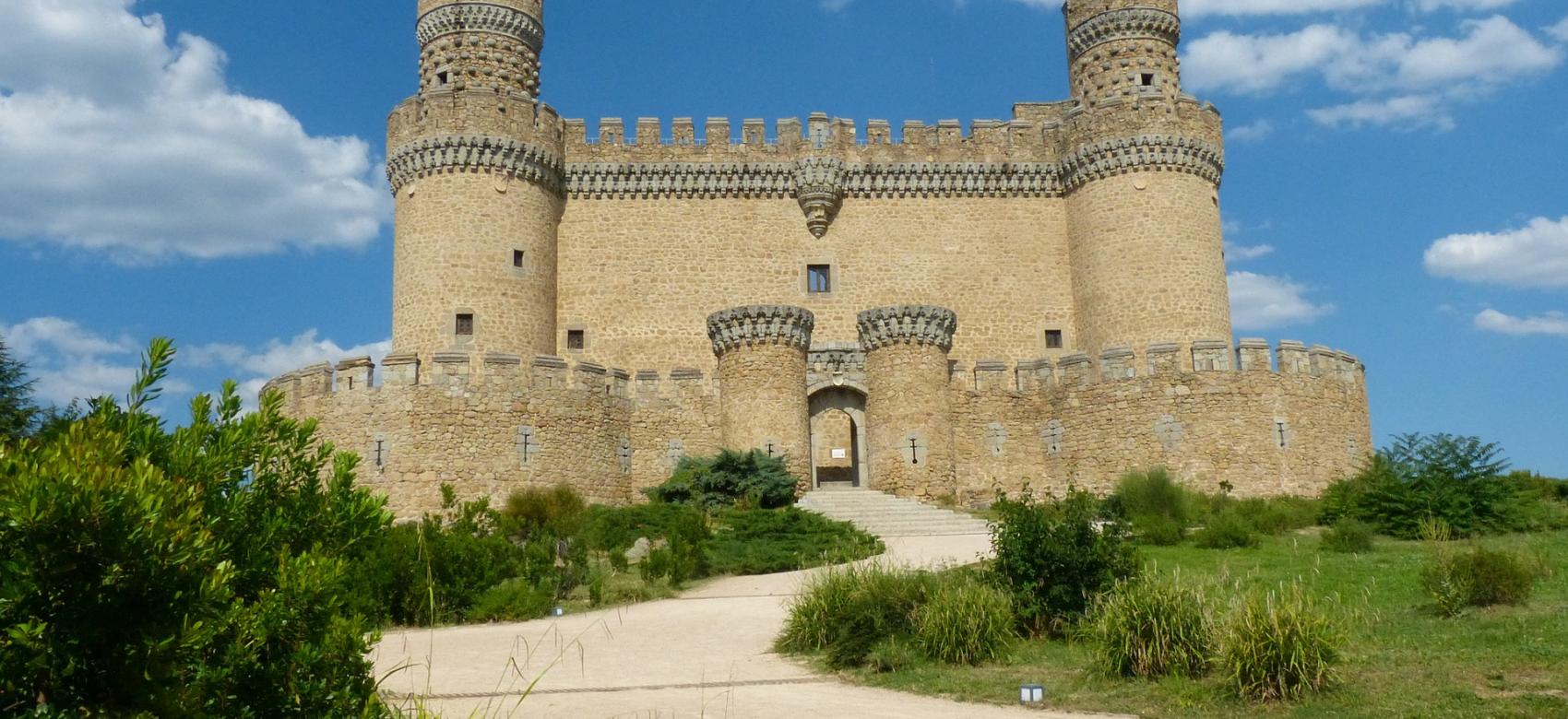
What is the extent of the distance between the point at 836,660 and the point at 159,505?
22.1 feet

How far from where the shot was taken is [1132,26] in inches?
1180

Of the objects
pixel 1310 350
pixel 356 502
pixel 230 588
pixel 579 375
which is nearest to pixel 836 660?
pixel 356 502

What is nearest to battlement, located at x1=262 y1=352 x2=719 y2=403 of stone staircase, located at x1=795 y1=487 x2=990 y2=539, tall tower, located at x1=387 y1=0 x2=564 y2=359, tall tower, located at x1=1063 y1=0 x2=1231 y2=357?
tall tower, located at x1=387 y1=0 x2=564 y2=359

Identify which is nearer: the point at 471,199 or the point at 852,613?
the point at 852,613

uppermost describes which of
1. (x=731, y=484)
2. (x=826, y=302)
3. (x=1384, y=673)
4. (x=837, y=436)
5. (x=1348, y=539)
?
(x=826, y=302)

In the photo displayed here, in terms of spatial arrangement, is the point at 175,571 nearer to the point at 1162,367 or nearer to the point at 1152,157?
the point at 1162,367

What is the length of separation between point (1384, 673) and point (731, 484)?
14.3m

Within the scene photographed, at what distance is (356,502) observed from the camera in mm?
5883

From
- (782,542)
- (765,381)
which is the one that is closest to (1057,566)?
(782,542)

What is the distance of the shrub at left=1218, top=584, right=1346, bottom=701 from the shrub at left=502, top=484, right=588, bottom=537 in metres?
12.2

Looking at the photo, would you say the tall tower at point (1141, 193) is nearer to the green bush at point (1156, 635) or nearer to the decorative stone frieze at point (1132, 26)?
the decorative stone frieze at point (1132, 26)

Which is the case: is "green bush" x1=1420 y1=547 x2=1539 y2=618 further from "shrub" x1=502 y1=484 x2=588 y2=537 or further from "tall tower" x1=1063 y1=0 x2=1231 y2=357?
"tall tower" x1=1063 y1=0 x2=1231 y2=357

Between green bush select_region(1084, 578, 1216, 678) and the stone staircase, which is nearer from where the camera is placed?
green bush select_region(1084, 578, 1216, 678)

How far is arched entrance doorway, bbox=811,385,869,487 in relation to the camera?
25.8 meters
